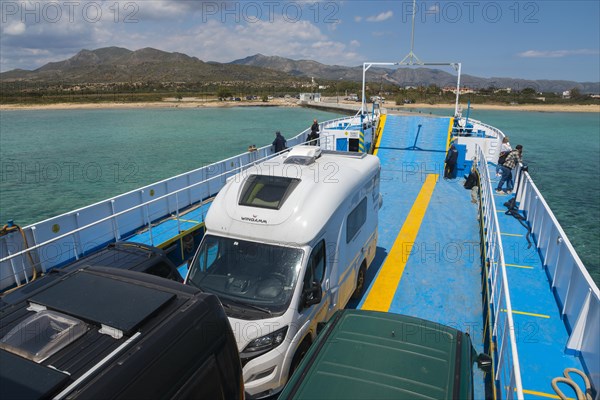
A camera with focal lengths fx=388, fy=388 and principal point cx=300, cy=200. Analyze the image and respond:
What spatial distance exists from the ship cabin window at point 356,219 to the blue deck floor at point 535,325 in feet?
8.41

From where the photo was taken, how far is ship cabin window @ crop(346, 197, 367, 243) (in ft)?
19.8

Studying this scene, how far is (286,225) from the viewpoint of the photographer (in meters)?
4.87

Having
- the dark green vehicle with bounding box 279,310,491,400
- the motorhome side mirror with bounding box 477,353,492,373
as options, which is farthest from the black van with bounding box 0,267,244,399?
the motorhome side mirror with bounding box 477,353,492,373

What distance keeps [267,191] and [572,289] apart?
4.33m

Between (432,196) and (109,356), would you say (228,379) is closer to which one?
(109,356)

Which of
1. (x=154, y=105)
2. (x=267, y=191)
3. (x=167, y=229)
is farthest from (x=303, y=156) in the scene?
(x=154, y=105)

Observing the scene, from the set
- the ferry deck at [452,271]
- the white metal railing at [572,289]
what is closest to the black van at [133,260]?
the ferry deck at [452,271]

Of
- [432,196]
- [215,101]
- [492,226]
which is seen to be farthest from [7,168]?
[215,101]

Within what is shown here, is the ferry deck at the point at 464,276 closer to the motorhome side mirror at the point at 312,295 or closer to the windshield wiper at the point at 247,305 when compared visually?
the motorhome side mirror at the point at 312,295

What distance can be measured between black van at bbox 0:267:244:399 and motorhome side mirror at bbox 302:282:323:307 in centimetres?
164

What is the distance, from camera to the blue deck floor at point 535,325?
439 centimetres

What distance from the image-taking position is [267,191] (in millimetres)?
5320

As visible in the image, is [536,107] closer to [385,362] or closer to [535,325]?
[535,325]

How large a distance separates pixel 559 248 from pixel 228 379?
18.3 ft
